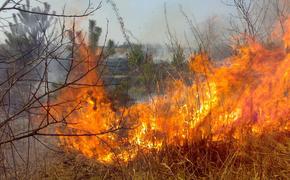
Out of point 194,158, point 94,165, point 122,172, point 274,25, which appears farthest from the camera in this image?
point 274,25

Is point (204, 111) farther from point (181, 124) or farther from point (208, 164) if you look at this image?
point (208, 164)

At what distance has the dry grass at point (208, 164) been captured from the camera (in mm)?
4301

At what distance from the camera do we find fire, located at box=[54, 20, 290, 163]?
5094 millimetres

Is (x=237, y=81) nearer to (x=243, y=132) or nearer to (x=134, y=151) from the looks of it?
(x=243, y=132)

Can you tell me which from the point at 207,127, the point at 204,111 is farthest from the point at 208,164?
the point at 204,111

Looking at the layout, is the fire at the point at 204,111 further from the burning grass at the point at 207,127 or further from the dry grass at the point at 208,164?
the dry grass at the point at 208,164

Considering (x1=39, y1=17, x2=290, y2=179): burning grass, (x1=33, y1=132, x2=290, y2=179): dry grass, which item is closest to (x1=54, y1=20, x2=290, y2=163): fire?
(x1=39, y1=17, x2=290, y2=179): burning grass

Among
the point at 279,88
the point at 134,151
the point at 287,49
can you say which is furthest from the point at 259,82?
the point at 134,151

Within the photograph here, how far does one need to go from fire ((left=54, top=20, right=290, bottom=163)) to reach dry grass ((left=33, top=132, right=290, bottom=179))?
13 centimetres

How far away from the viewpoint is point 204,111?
5.29 meters

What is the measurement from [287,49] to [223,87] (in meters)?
1.28

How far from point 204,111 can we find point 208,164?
88 centimetres

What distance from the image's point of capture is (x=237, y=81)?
6.08m

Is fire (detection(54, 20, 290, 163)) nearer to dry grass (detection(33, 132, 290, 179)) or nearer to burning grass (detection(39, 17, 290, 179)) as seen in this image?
burning grass (detection(39, 17, 290, 179))
